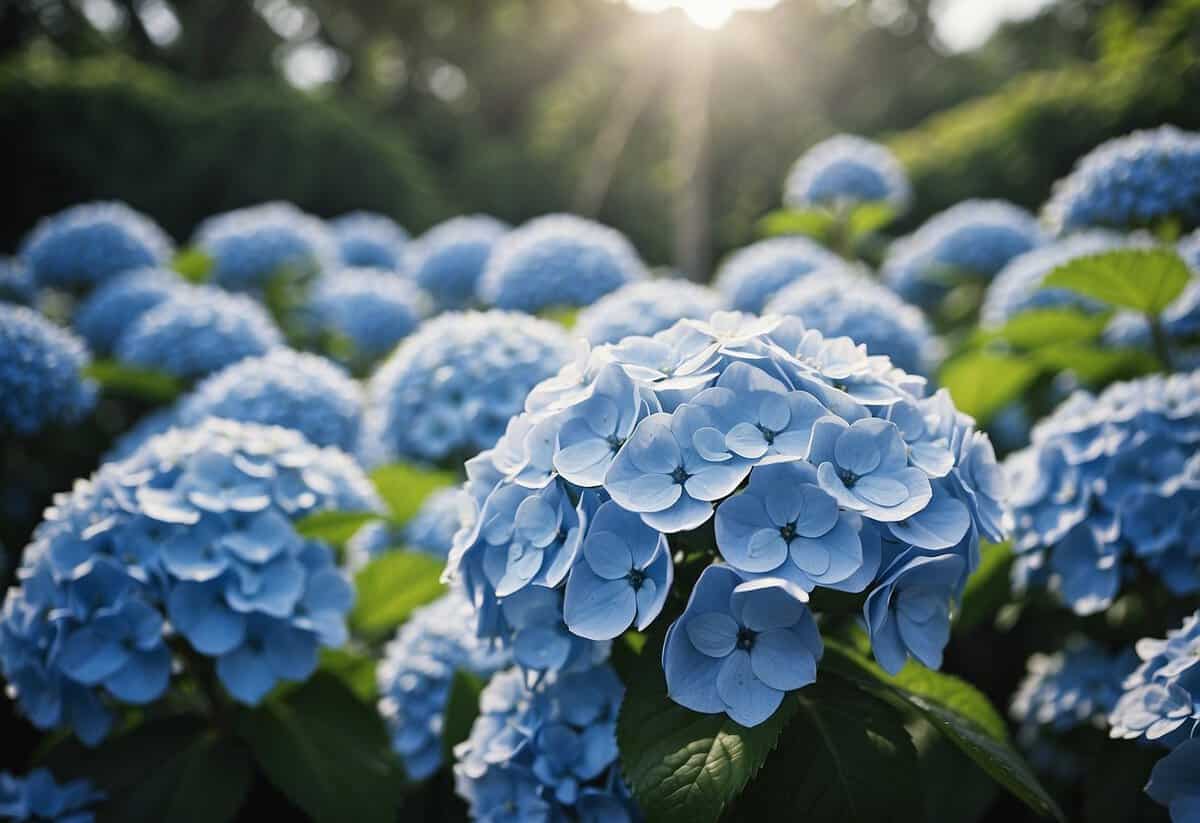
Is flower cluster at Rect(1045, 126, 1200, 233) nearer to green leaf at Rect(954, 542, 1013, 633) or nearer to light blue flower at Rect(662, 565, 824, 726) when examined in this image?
green leaf at Rect(954, 542, 1013, 633)

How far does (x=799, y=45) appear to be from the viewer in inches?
777

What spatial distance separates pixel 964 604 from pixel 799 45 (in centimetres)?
2013

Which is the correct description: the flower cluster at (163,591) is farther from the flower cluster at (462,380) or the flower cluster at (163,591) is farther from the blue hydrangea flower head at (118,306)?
the blue hydrangea flower head at (118,306)

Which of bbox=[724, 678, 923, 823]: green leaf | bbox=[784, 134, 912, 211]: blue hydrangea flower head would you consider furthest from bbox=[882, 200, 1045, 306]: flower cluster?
bbox=[724, 678, 923, 823]: green leaf

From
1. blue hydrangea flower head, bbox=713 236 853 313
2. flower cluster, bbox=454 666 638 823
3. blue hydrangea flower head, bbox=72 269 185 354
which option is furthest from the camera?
blue hydrangea flower head, bbox=72 269 185 354

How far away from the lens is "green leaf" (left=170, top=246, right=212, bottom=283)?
393 centimetres

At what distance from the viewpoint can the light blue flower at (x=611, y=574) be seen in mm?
1166

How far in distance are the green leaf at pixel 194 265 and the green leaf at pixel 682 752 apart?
11.2 ft

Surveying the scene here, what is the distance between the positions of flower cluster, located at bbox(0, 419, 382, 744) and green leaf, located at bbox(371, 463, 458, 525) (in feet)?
2.00

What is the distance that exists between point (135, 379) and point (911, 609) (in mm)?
2630

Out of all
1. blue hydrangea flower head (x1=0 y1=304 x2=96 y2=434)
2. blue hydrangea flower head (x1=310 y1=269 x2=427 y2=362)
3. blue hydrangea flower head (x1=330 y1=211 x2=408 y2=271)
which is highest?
blue hydrangea flower head (x1=0 y1=304 x2=96 y2=434)

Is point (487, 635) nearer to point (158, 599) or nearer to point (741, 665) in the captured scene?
point (741, 665)

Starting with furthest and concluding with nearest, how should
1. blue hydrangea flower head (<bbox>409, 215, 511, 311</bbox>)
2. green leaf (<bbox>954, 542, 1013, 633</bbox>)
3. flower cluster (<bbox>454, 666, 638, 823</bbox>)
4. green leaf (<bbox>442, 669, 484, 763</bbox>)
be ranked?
blue hydrangea flower head (<bbox>409, 215, 511, 311</bbox>)
green leaf (<bbox>954, 542, 1013, 633</bbox>)
green leaf (<bbox>442, 669, 484, 763</bbox>)
flower cluster (<bbox>454, 666, 638, 823</bbox>)

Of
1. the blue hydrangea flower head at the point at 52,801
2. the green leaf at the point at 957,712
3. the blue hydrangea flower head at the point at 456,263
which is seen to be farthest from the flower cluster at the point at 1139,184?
the blue hydrangea flower head at the point at 52,801
